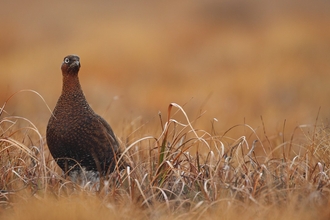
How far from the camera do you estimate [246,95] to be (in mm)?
10812

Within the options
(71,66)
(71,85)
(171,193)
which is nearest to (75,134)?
(71,85)

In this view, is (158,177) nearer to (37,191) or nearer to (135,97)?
(37,191)

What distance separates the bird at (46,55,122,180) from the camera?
4215 millimetres

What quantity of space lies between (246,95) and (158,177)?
693cm

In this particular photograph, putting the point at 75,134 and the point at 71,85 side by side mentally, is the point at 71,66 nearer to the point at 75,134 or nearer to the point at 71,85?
the point at 71,85

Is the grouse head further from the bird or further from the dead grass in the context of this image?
the dead grass

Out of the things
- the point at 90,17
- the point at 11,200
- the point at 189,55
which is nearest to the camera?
the point at 11,200

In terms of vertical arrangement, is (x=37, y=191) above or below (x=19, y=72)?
above

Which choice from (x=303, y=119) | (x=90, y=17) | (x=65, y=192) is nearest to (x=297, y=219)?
(x=65, y=192)

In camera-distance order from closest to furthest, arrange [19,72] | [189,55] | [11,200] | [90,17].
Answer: [11,200]
[19,72]
[189,55]
[90,17]

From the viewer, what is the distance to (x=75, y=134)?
13.9 feet

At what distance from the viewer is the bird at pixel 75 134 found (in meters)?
4.21

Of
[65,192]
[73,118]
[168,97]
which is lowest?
[168,97]

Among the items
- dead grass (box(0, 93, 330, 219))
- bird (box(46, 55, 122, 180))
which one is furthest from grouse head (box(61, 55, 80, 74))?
dead grass (box(0, 93, 330, 219))
